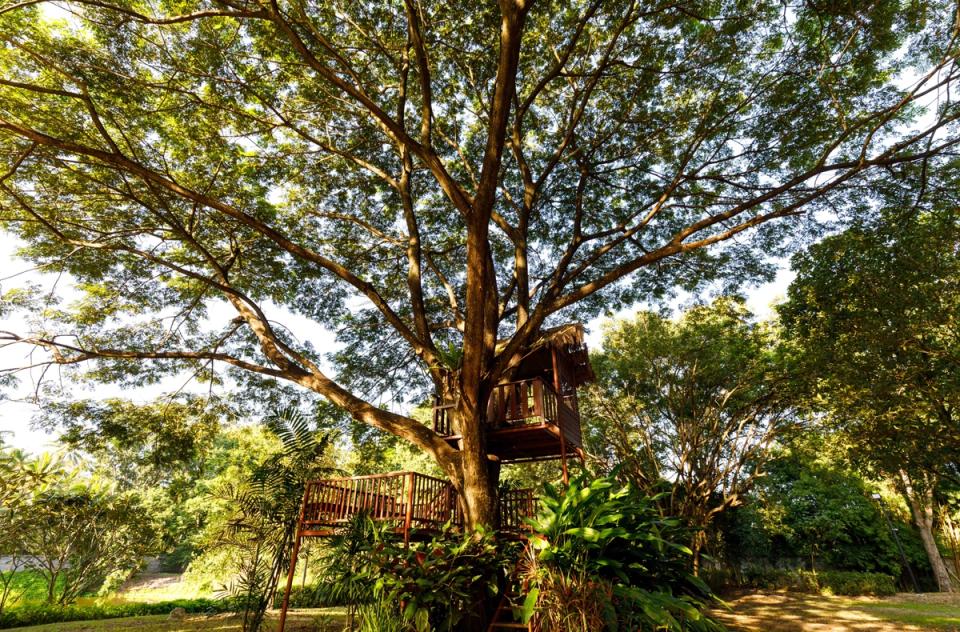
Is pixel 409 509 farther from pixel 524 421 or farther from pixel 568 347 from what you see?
pixel 568 347

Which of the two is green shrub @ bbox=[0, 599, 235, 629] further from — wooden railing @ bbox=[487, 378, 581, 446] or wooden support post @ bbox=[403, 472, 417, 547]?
wooden railing @ bbox=[487, 378, 581, 446]

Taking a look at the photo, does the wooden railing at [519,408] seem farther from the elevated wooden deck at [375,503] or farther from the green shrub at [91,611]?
the green shrub at [91,611]

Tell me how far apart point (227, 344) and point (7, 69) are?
6.17m

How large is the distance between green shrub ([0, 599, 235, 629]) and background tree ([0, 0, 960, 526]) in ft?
22.8

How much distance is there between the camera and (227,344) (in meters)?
10.7

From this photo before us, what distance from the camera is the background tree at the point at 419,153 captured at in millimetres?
5957

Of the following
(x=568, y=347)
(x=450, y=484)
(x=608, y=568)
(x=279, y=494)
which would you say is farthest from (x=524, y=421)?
(x=279, y=494)

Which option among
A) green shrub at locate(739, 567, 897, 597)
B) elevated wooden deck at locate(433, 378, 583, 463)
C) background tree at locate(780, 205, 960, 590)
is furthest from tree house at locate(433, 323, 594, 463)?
green shrub at locate(739, 567, 897, 597)

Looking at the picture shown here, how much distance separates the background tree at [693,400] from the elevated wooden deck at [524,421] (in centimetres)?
730

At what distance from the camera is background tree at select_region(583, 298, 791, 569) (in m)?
15.2

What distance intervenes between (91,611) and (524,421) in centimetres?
1619

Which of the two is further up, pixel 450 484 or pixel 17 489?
pixel 450 484

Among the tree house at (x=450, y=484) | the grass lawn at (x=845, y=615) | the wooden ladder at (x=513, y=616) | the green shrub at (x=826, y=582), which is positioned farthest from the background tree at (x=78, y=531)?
the green shrub at (x=826, y=582)

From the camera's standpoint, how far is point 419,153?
5.49m
